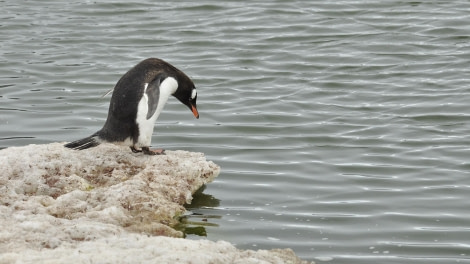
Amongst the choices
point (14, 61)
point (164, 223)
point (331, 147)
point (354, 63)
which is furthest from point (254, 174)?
point (14, 61)

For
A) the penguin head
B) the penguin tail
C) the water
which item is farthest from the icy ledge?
the penguin head

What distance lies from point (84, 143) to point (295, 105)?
359cm

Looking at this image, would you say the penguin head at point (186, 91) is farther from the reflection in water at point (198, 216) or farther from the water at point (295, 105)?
the reflection in water at point (198, 216)

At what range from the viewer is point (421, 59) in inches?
528

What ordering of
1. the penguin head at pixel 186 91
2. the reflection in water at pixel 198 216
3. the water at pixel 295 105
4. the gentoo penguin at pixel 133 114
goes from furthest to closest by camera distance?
the penguin head at pixel 186 91 < the gentoo penguin at pixel 133 114 < the water at pixel 295 105 < the reflection in water at pixel 198 216

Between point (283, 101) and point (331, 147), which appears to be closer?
point (331, 147)

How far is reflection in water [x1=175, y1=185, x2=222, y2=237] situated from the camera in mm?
7824

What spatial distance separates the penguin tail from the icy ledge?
0.06 metres

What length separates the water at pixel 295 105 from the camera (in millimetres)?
8180

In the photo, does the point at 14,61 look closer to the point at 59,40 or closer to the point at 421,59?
the point at 59,40

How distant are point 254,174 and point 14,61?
571cm

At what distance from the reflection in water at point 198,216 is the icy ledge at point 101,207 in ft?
0.26

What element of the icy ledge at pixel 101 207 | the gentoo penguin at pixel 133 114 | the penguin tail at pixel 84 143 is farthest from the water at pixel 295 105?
the penguin tail at pixel 84 143

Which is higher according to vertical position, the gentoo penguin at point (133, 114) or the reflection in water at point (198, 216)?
the gentoo penguin at point (133, 114)
